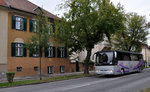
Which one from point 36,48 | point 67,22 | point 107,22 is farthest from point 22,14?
point 107,22

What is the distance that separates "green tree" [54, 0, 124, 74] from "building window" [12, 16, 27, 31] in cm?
399

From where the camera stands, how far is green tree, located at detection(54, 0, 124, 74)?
22047 millimetres

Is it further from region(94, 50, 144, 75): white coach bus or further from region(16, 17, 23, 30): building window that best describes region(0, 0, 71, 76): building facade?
region(94, 50, 144, 75): white coach bus

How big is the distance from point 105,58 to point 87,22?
441 centimetres

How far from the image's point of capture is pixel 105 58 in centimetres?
2170

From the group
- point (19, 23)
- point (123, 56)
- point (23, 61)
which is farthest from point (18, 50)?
point (123, 56)

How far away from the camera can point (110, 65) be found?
21.2 metres

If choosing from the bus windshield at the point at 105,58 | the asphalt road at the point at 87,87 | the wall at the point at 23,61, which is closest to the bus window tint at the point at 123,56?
the bus windshield at the point at 105,58

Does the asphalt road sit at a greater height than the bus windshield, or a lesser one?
lesser

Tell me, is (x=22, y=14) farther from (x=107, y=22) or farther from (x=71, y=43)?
(x=107, y=22)

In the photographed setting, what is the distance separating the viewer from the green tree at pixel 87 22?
868 inches

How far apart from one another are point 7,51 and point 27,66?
10.7 feet

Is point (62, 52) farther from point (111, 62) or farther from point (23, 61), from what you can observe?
point (111, 62)

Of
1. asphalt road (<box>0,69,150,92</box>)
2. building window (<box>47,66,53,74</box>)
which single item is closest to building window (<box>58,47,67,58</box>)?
building window (<box>47,66,53,74</box>)
